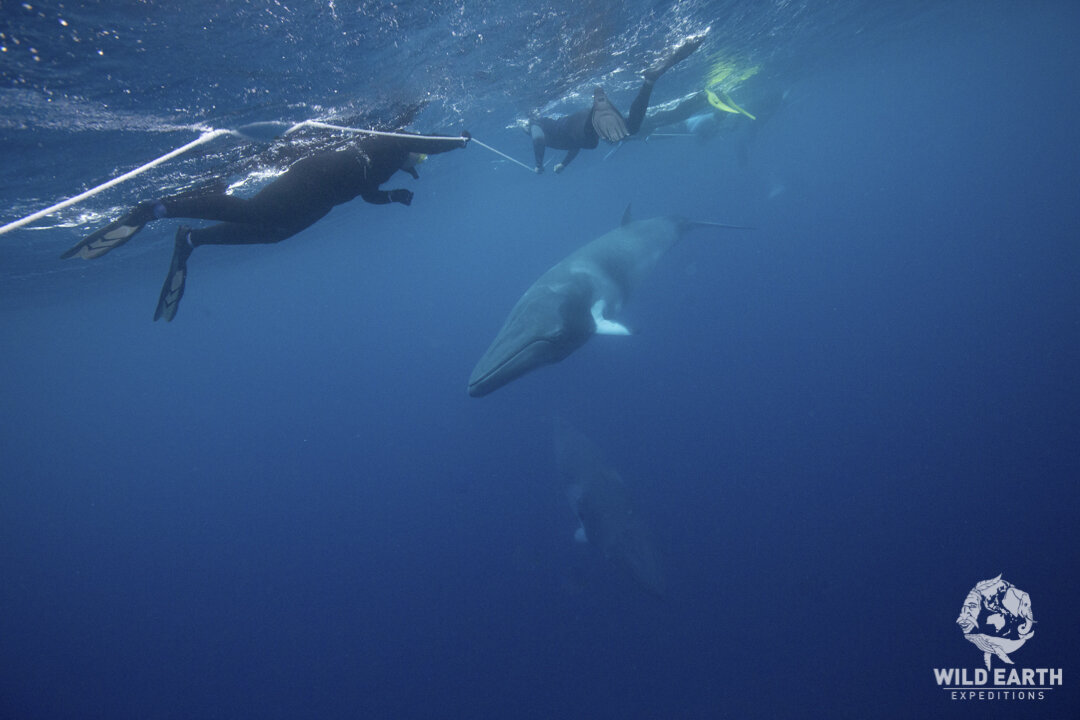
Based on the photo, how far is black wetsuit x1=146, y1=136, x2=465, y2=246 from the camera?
4.34 m

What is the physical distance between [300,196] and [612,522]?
28.8ft

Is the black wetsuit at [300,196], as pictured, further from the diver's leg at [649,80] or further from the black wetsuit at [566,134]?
the black wetsuit at [566,134]

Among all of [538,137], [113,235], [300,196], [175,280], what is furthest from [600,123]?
[113,235]

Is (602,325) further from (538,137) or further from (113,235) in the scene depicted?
(113,235)

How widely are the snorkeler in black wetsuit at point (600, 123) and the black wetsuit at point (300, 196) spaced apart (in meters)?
3.06

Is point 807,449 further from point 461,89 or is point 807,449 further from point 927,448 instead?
point 461,89

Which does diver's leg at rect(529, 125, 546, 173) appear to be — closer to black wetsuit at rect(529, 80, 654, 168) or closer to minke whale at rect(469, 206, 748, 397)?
black wetsuit at rect(529, 80, 654, 168)

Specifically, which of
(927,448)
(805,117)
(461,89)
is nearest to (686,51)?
(461,89)

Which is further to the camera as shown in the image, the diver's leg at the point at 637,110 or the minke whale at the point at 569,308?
the minke whale at the point at 569,308

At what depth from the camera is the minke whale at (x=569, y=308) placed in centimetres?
816

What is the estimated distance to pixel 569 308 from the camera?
29.6ft

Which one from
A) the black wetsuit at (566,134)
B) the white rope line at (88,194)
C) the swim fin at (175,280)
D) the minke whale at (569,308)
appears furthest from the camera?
the black wetsuit at (566,134)

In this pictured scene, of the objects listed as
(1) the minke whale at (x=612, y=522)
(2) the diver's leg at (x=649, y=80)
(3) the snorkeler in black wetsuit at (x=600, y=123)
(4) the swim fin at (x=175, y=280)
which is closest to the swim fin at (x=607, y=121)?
(3) the snorkeler in black wetsuit at (x=600, y=123)

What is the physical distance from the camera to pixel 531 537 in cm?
1527
